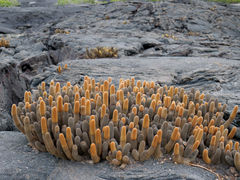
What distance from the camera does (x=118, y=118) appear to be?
302 centimetres

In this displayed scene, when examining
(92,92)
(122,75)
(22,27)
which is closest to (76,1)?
(22,27)

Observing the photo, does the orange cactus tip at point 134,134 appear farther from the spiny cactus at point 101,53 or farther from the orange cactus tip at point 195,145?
the spiny cactus at point 101,53

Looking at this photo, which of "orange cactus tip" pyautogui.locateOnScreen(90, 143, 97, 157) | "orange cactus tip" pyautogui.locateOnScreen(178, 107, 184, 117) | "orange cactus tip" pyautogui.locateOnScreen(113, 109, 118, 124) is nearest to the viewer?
"orange cactus tip" pyautogui.locateOnScreen(90, 143, 97, 157)

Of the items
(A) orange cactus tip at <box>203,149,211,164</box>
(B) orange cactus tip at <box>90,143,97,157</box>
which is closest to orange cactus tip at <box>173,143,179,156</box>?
(A) orange cactus tip at <box>203,149,211,164</box>

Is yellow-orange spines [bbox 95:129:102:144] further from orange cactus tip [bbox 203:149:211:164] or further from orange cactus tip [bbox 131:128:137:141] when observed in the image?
orange cactus tip [bbox 203:149:211:164]

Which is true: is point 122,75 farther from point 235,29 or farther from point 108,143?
point 235,29

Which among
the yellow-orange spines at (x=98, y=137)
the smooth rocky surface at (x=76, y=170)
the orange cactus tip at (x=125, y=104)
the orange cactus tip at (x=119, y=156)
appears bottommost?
the smooth rocky surface at (x=76, y=170)

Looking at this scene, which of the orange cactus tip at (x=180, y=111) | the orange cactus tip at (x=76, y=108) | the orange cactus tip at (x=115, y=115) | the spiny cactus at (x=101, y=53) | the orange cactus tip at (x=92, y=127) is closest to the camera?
the orange cactus tip at (x=92, y=127)

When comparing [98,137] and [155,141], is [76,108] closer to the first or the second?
[98,137]

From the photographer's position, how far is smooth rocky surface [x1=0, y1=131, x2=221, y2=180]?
2488mm

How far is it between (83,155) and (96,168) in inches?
9.8

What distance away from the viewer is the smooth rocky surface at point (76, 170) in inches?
98.0

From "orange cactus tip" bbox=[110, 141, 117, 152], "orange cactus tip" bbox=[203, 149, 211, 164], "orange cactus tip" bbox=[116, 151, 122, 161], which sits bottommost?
"orange cactus tip" bbox=[203, 149, 211, 164]

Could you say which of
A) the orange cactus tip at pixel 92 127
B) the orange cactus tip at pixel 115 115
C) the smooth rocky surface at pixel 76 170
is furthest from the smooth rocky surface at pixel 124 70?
the orange cactus tip at pixel 115 115
